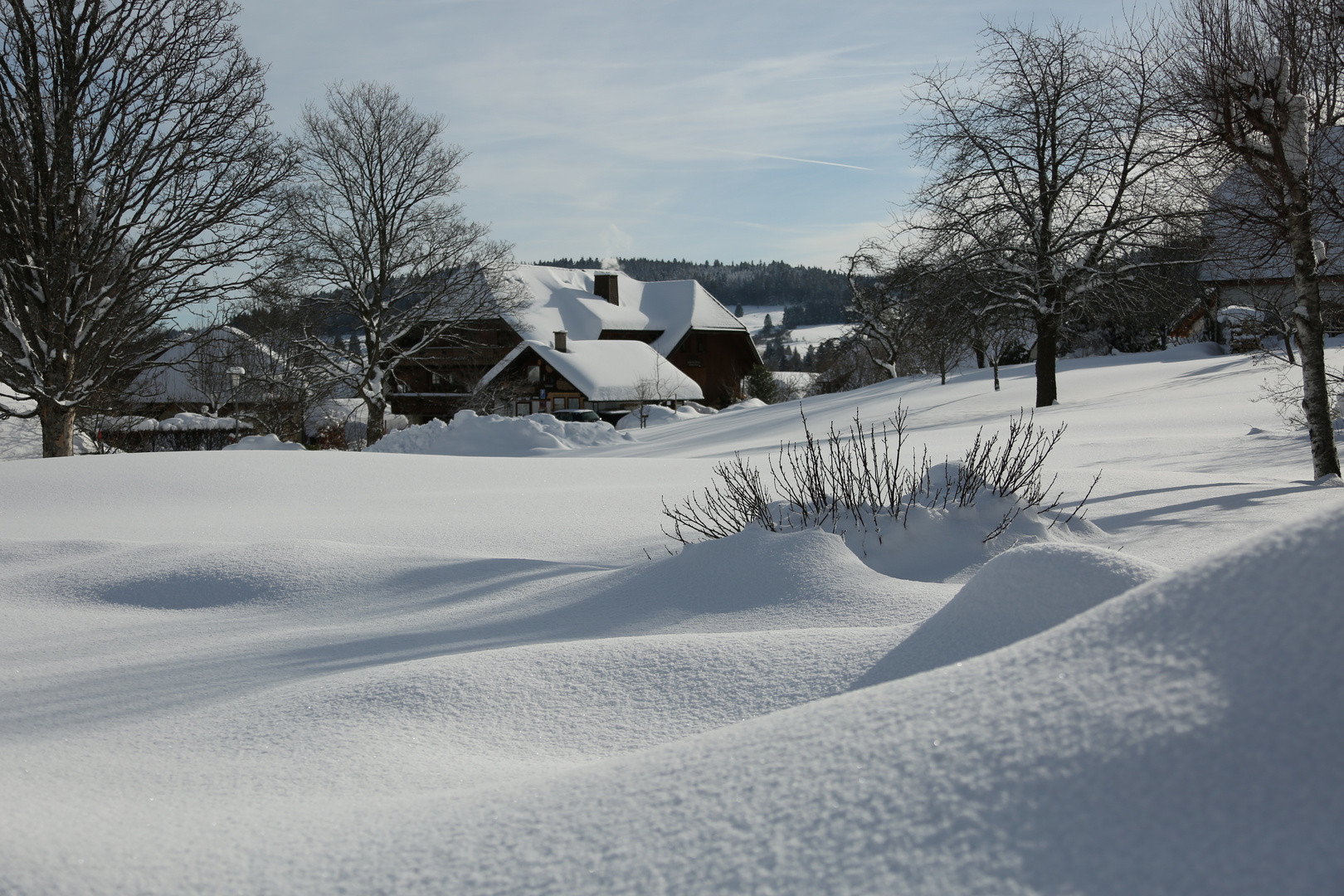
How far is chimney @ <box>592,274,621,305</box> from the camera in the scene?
164ft

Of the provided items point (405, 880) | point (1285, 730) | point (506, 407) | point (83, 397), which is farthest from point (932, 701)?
point (506, 407)

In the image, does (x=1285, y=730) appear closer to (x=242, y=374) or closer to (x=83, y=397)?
(x=83, y=397)

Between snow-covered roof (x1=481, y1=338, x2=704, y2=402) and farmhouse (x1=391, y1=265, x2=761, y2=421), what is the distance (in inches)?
1.9

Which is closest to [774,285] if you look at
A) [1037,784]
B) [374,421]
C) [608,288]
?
[608,288]

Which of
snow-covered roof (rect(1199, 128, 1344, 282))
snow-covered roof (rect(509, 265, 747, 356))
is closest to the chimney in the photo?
snow-covered roof (rect(509, 265, 747, 356))

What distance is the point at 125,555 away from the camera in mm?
5727

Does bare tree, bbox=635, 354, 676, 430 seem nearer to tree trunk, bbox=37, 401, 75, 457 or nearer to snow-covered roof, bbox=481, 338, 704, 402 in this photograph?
snow-covered roof, bbox=481, 338, 704, 402

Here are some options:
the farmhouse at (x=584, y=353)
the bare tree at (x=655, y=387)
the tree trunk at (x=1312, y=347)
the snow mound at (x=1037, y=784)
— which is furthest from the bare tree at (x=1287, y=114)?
the bare tree at (x=655, y=387)

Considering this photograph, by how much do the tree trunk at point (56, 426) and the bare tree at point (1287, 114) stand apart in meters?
14.5

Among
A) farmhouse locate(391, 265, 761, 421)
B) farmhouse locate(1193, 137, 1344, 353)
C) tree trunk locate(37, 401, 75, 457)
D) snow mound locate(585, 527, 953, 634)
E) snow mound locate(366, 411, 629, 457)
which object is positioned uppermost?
farmhouse locate(391, 265, 761, 421)

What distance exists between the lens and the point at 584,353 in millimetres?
37250

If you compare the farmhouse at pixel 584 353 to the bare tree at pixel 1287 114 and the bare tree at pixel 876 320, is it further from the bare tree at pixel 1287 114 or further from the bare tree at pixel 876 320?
the bare tree at pixel 1287 114

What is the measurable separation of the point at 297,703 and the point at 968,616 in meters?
2.37

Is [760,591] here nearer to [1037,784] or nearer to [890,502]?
[890,502]
